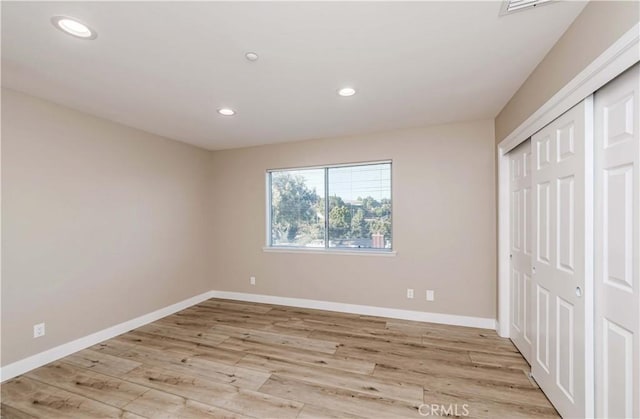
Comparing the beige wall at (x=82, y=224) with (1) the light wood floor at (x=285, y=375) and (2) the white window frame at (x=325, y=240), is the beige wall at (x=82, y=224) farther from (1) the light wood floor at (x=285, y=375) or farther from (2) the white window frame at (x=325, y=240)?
(2) the white window frame at (x=325, y=240)

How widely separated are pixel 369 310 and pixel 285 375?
1682mm

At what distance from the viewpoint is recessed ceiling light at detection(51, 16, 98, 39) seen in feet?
4.96

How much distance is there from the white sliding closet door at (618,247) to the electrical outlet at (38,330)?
168 inches

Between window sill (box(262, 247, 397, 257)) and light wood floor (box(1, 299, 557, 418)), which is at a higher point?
window sill (box(262, 247, 397, 257))

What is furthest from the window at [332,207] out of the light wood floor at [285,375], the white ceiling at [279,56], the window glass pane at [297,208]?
the light wood floor at [285,375]

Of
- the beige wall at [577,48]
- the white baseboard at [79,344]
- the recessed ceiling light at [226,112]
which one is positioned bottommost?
the white baseboard at [79,344]

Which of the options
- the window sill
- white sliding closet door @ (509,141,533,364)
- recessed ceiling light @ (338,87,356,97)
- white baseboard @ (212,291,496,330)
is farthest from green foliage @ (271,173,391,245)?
recessed ceiling light @ (338,87,356,97)

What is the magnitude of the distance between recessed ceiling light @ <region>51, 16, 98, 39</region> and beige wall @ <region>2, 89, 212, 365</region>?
4.63ft

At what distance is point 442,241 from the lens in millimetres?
3402

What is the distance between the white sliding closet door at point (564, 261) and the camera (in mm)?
1549

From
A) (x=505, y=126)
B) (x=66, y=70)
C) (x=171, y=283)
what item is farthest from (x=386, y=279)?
(x=66, y=70)

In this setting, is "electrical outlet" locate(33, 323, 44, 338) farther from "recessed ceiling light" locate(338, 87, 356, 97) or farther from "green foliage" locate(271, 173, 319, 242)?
"recessed ceiling light" locate(338, 87, 356, 97)

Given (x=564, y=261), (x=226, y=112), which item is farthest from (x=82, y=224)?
(x=564, y=261)

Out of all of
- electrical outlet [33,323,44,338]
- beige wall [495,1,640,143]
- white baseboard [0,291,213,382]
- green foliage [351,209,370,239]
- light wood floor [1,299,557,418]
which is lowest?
light wood floor [1,299,557,418]
